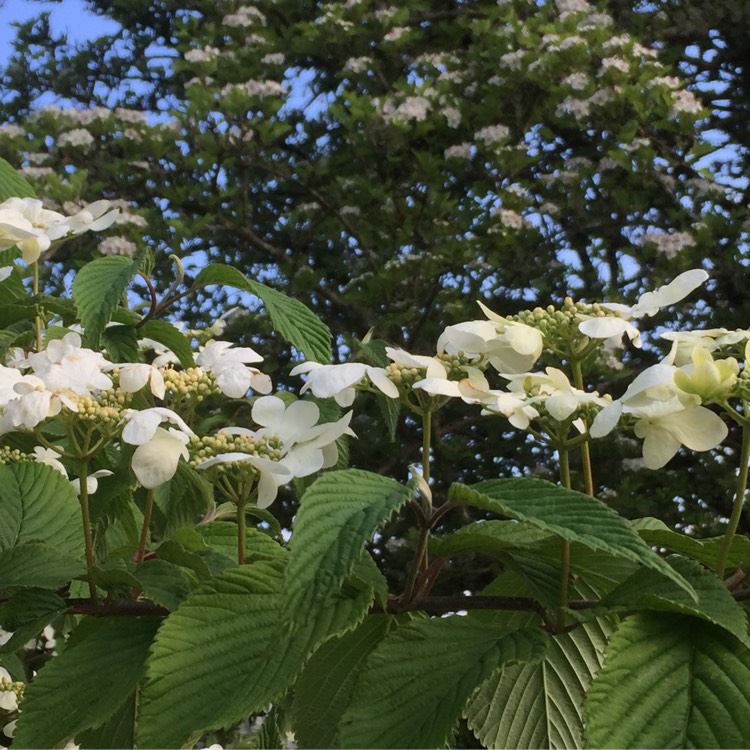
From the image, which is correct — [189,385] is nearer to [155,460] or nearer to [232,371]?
[232,371]

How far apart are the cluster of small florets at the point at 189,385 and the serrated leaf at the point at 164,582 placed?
5.4 inches

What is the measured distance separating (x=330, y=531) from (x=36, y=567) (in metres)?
0.23

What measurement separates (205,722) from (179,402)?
0.27 meters

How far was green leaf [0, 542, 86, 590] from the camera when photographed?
0.52m

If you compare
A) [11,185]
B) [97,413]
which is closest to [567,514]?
[97,413]

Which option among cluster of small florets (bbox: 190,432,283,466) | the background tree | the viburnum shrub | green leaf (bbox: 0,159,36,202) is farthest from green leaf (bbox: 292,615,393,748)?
the background tree

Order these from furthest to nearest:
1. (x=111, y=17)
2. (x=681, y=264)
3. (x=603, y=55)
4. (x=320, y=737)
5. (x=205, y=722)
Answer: (x=111, y=17), (x=603, y=55), (x=681, y=264), (x=320, y=737), (x=205, y=722)

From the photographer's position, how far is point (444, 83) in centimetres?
378

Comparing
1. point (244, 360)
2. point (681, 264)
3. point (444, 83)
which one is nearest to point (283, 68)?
point (444, 83)

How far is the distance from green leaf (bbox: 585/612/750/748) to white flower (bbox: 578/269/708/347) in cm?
16

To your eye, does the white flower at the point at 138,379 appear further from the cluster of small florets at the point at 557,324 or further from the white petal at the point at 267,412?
the cluster of small florets at the point at 557,324

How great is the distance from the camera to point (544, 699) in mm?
557

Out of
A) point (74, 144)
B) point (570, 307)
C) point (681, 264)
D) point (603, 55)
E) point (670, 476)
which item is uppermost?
point (570, 307)

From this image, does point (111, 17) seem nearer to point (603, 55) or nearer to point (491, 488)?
point (603, 55)
